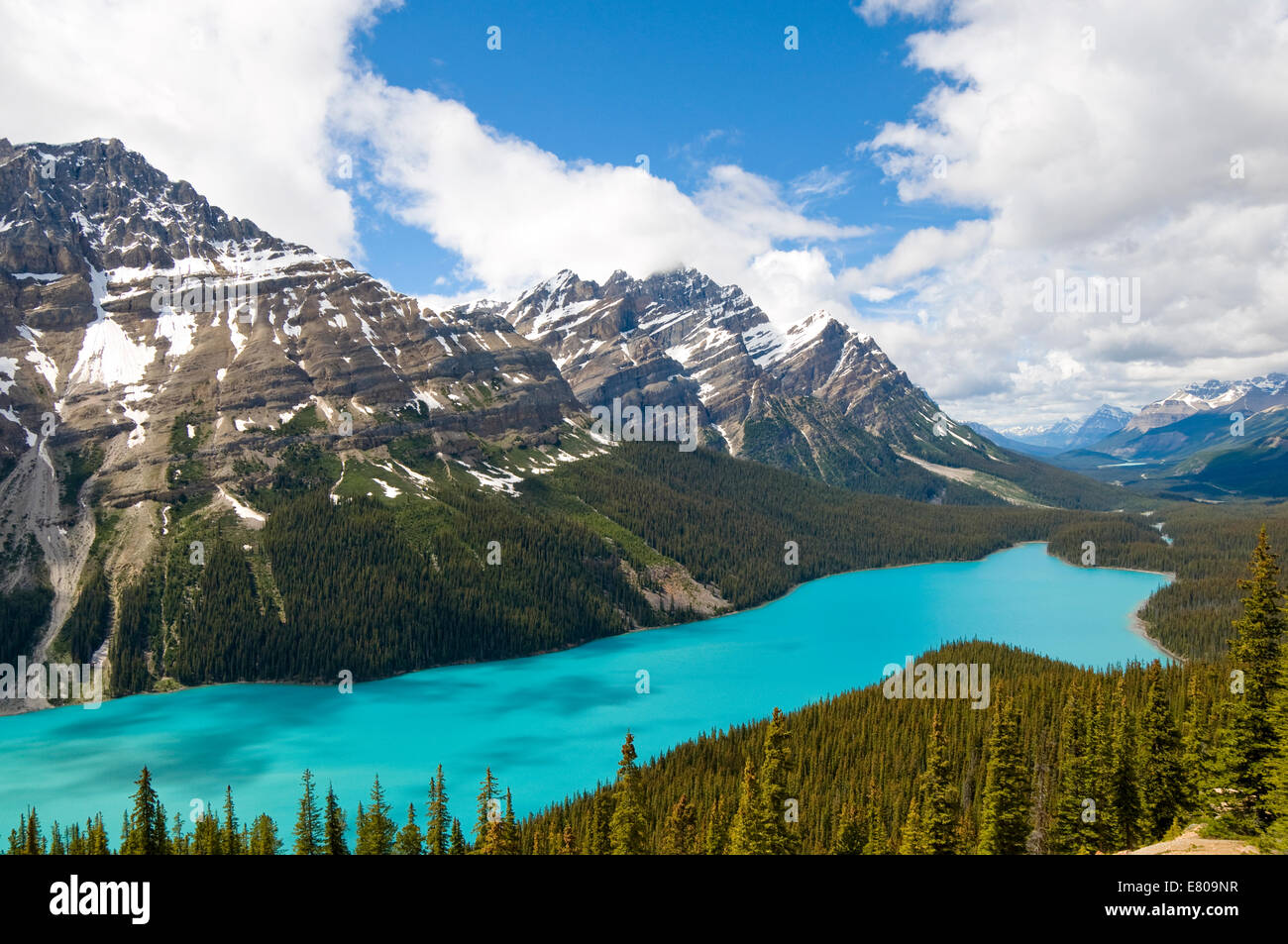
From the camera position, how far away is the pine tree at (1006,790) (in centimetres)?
3941

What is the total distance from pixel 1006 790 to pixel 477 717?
242 feet

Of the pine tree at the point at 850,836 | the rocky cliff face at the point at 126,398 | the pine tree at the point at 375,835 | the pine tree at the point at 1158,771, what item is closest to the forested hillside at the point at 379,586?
the rocky cliff face at the point at 126,398

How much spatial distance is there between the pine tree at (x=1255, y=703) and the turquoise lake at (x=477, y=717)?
56256 mm

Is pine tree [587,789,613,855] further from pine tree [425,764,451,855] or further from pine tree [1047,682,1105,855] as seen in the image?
pine tree [1047,682,1105,855]

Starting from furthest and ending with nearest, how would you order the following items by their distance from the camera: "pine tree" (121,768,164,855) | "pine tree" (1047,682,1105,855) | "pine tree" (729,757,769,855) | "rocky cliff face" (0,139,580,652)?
1. "rocky cliff face" (0,139,580,652)
2. "pine tree" (121,768,164,855)
3. "pine tree" (1047,682,1105,855)
4. "pine tree" (729,757,769,855)

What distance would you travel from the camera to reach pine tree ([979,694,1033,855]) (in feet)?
129

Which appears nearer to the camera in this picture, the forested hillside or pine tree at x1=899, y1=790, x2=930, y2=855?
pine tree at x1=899, y1=790, x2=930, y2=855

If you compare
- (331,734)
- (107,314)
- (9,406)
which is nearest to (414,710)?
(331,734)

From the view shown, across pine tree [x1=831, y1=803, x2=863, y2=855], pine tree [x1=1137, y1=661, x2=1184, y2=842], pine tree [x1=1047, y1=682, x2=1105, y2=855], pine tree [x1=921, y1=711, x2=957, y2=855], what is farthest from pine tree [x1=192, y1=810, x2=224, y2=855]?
pine tree [x1=1137, y1=661, x2=1184, y2=842]

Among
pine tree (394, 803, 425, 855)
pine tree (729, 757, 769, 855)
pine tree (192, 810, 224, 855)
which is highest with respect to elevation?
pine tree (729, 757, 769, 855)

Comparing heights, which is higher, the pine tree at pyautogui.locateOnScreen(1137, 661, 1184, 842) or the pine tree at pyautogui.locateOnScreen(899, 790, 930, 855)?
the pine tree at pyautogui.locateOnScreen(1137, 661, 1184, 842)

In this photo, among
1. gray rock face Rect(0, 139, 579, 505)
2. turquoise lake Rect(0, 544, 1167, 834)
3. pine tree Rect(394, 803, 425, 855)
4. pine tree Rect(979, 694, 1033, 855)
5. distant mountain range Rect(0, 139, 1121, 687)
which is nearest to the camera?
pine tree Rect(979, 694, 1033, 855)

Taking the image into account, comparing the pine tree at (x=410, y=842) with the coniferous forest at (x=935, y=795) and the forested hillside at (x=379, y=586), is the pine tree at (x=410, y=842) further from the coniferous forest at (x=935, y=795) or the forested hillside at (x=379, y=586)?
the forested hillside at (x=379, y=586)

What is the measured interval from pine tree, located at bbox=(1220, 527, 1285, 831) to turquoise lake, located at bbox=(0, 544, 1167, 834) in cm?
5626
